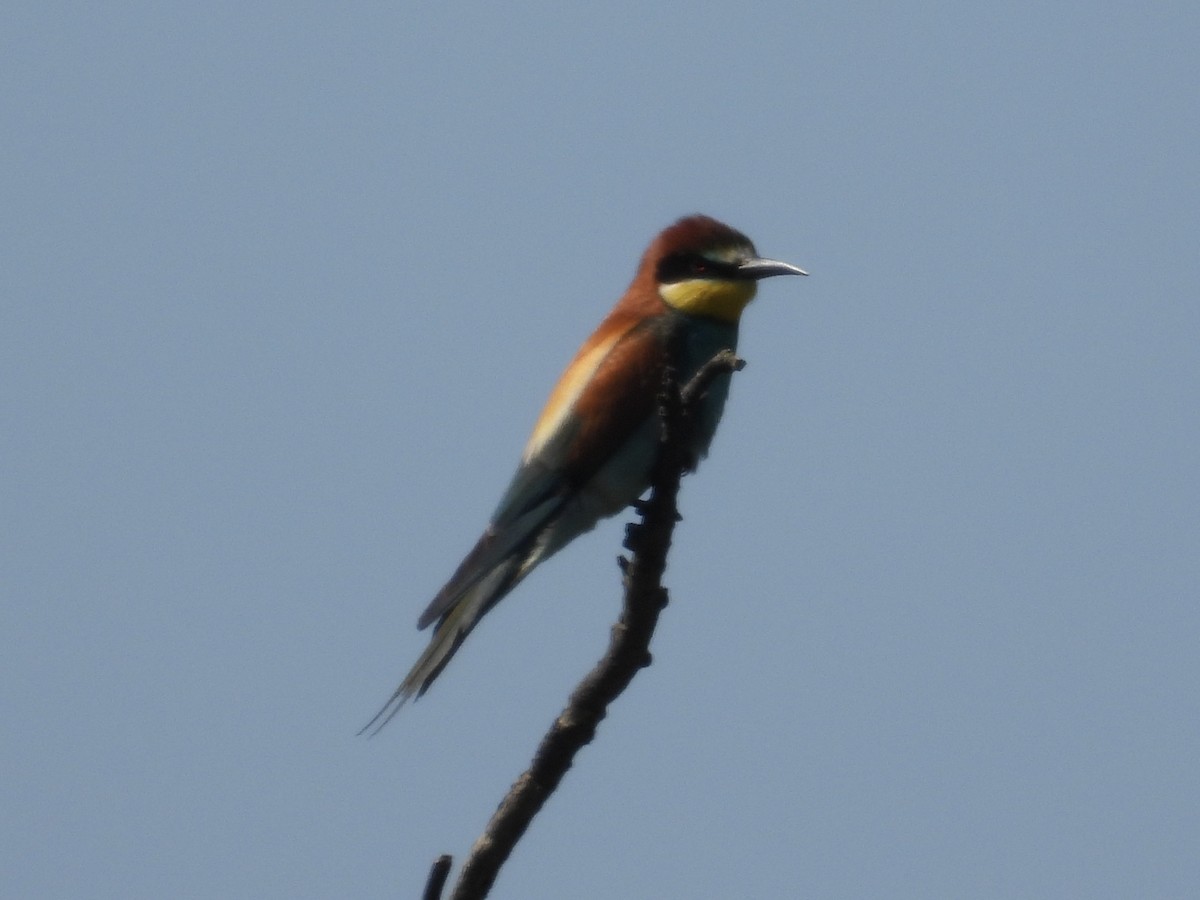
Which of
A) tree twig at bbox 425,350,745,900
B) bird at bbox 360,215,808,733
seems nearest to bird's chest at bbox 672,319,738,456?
bird at bbox 360,215,808,733

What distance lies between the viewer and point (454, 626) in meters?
3.77

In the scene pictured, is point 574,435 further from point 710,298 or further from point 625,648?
point 625,648

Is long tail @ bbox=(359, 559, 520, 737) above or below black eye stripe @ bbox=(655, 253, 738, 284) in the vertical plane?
below

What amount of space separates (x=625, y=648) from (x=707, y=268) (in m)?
1.79

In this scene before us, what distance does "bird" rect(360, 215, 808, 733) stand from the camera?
381 centimetres

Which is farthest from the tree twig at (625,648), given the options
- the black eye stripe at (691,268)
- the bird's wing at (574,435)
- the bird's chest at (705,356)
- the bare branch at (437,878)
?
the black eye stripe at (691,268)

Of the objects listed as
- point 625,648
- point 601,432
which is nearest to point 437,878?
point 625,648

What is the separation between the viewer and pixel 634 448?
4.06m

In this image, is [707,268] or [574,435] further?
[707,268]

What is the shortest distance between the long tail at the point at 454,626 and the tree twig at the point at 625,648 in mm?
637

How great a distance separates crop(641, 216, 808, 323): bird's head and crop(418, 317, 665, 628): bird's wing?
316mm

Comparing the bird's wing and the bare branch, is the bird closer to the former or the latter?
the bird's wing

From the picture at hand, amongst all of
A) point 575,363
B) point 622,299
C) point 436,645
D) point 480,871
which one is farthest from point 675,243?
point 480,871

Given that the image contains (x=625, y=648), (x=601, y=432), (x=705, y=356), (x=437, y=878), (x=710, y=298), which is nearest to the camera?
(x=437, y=878)
